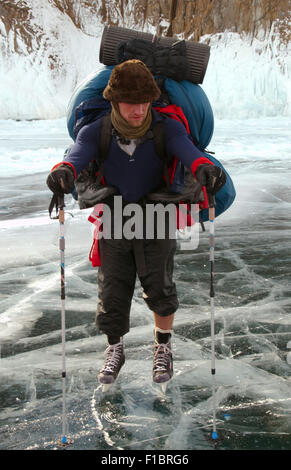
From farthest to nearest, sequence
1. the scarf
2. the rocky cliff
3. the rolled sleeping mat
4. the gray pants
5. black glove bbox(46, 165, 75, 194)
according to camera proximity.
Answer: the rocky cliff, the rolled sleeping mat, the gray pants, the scarf, black glove bbox(46, 165, 75, 194)

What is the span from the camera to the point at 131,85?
2.56 m

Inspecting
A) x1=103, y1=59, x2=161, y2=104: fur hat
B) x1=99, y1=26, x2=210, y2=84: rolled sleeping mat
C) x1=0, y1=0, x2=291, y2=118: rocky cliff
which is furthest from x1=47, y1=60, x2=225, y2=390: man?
x1=0, y1=0, x2=291, y2=118: rocky cliff

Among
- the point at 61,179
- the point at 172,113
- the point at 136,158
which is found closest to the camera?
the point at 61,179

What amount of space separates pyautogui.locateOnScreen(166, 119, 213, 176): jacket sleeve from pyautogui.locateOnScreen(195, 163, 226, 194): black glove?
0.12 ft

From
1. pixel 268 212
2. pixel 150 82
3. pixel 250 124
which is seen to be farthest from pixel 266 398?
pixel 250 124

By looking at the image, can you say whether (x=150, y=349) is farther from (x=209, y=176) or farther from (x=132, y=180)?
(x=209, y=176)

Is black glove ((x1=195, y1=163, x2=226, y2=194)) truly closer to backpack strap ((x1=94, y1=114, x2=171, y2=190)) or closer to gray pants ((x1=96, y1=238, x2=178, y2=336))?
backpack strap ((x1=94, y1=114, x2=171, y2=190))

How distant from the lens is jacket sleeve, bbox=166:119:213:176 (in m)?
Result: 2.63

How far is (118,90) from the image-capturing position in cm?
259

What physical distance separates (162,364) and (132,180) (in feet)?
3.12

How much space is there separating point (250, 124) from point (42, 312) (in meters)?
22.8

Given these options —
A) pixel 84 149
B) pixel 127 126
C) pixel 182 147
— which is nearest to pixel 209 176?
pixel 182 147

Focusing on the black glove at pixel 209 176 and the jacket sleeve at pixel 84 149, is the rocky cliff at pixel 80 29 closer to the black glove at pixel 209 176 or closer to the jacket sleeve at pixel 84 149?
the jacket sleeve at pixel 84 149

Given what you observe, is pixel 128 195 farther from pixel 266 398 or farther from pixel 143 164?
pixel 266 398
